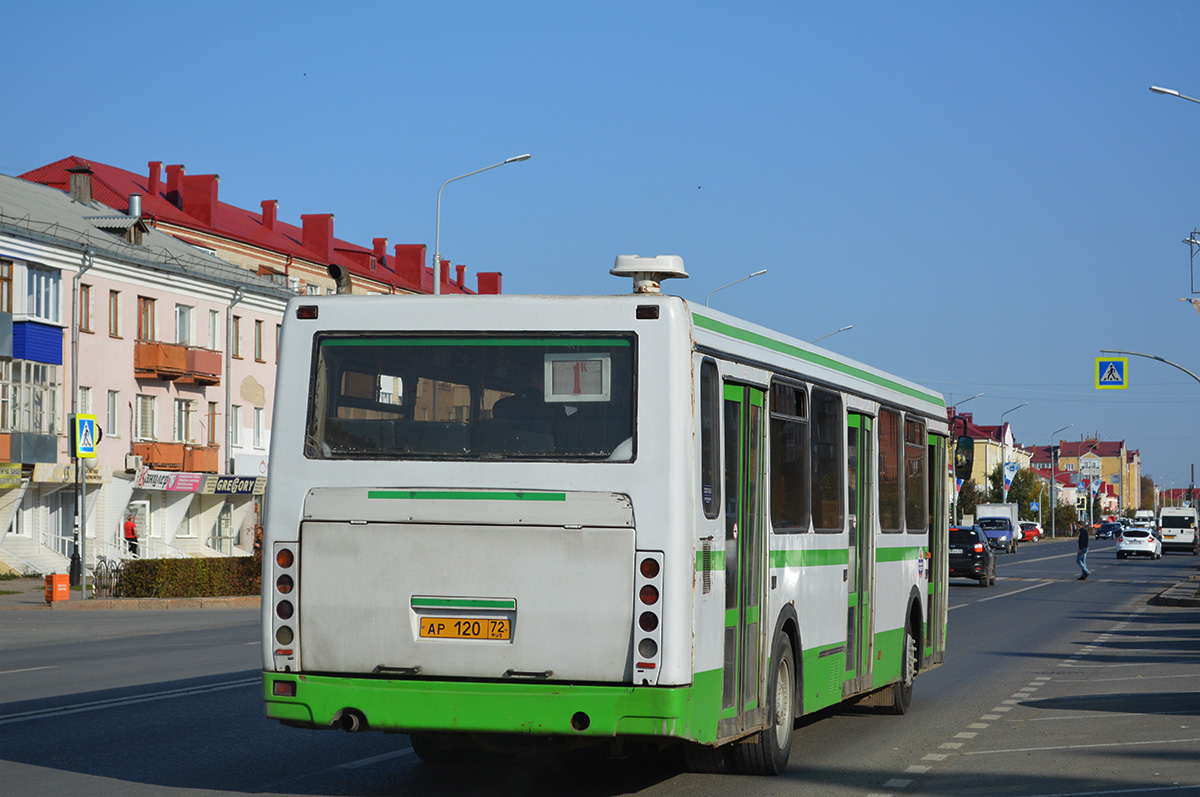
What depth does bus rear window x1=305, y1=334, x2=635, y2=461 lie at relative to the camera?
839 centimetres

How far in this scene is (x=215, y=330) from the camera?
197 feet

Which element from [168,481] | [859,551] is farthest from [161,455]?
[859,551]

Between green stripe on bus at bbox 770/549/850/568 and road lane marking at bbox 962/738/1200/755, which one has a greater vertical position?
green stripe on bus at bbox 770/549/850/568

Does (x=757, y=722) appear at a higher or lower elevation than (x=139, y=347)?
lower

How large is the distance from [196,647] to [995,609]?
684 inches

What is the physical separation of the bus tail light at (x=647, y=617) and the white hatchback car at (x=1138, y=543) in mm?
74156

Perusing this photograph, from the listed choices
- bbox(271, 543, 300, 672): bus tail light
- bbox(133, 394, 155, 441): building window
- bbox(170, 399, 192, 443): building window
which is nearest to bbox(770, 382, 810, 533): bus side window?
bbox(271, 543, 300, 672): bus tail light

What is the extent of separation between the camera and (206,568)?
1307 inches

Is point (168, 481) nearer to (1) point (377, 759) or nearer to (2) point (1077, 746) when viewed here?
(1) point (377, 759)

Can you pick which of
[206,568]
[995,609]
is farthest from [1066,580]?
[206,568]

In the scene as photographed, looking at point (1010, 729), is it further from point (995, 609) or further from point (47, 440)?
point (47, 440)

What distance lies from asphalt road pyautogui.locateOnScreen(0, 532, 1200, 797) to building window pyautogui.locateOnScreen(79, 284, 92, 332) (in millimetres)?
32209

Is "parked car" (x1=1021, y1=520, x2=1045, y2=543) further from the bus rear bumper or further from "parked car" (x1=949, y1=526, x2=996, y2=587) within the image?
the bus rear bumper

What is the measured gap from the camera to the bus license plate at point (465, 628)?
27.1 ft
